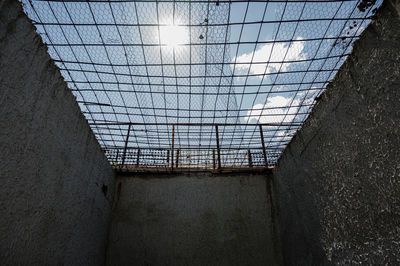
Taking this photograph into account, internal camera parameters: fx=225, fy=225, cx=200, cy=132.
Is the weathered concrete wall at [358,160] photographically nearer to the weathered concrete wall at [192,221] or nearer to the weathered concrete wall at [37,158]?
the weathered concrete wall at [192,221]

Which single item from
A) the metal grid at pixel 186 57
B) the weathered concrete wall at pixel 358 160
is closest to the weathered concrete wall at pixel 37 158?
the metal grid at pixel 186 57

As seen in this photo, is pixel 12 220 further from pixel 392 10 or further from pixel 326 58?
pixel 326 58

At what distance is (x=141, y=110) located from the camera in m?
3.74

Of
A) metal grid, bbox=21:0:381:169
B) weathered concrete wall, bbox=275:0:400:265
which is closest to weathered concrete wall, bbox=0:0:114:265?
metal grid, bbox=21:0:381:169

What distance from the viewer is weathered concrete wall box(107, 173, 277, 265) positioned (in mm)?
3585

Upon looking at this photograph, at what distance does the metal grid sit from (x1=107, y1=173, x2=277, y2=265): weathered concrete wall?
1.31ft

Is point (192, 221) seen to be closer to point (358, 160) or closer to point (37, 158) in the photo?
point (37, 158)

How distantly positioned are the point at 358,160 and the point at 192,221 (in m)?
2.79

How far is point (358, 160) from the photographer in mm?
1767

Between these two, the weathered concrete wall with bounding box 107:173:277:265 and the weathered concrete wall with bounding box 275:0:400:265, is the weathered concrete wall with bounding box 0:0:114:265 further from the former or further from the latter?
the weathered concrete wall with bounding box 275:0:400:265

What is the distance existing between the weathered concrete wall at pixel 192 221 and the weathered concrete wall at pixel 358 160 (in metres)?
1.12

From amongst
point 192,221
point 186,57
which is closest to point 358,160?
point 186,57

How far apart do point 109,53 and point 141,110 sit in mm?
1162

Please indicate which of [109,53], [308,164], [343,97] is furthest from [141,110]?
[343,97]
